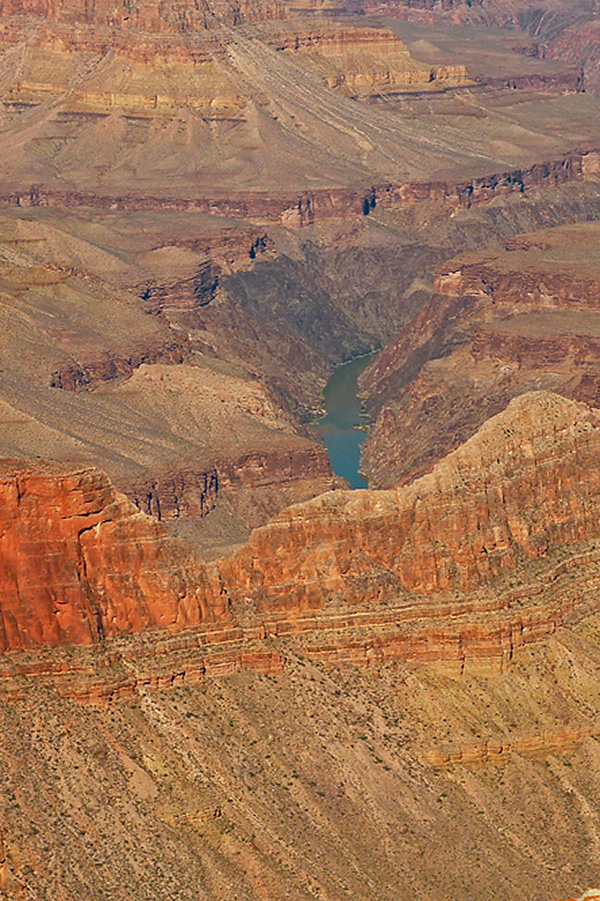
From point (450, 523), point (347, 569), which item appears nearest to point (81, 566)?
point (347, 569)

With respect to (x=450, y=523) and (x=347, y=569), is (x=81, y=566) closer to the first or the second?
(x=347, y=569)

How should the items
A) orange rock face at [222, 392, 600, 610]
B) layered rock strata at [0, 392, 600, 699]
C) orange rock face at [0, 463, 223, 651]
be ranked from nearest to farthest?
orange rock face at [0, 463, 223, 651], layered rock strata at [0, 392, 600, 699], orange rock face at [222, 392, 600, 610]

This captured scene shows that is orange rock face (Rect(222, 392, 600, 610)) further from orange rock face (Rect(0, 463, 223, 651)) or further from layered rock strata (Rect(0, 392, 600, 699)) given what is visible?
orange rock face (Rect(0, 463, 223, 651))

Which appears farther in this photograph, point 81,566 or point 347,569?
point 347,569

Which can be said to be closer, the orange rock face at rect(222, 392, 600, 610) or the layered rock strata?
the layered rock strata

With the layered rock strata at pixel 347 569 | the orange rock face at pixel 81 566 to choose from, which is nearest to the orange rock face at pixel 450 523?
the layered rock strata at pixel 347 569

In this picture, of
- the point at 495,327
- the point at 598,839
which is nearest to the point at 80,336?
the point at 495,327

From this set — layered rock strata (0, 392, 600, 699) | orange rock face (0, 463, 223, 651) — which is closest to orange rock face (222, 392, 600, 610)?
layered rock strata (0, 392, 600, 699)

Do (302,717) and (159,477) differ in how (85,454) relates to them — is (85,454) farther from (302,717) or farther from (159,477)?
(302,717)
